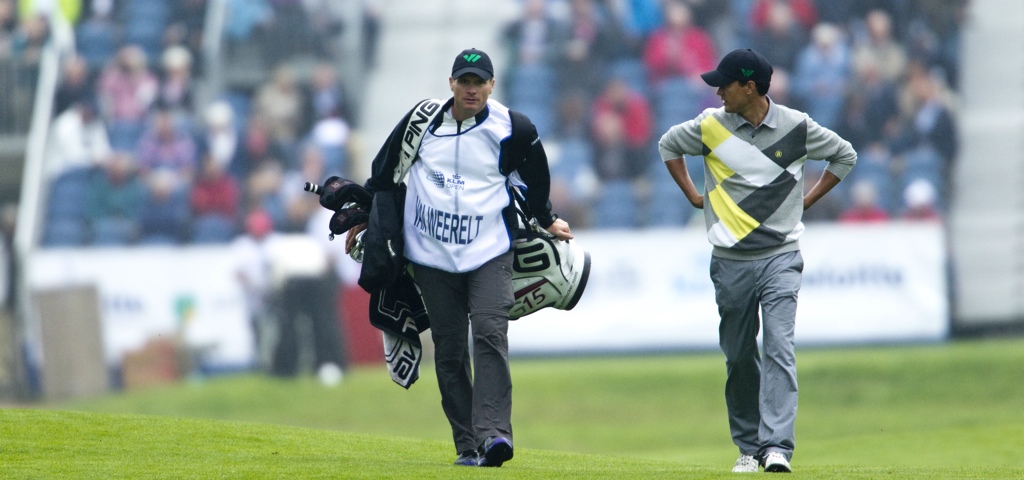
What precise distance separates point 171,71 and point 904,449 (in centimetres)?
1222

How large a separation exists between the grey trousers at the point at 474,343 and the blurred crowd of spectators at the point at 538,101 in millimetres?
10593

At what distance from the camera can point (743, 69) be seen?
272 inches

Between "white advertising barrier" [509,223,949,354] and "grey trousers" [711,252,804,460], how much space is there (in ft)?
32.2

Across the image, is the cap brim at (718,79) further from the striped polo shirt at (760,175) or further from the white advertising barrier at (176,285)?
the white advertising barrier at (176,285)

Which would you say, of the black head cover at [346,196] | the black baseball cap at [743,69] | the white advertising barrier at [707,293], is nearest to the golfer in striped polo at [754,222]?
the black baseball cap at [743,69]

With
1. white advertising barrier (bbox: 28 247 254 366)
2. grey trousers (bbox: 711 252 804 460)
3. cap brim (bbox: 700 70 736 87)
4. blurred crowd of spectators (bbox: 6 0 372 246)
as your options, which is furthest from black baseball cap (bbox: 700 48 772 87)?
white advertising barrier (bbox: 28 247 254 366)

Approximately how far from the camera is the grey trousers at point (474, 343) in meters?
6.71

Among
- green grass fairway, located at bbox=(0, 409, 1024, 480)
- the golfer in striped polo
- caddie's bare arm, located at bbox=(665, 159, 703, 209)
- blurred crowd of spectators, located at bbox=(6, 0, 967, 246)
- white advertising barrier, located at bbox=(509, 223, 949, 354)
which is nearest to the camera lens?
green grass fairway, located at bbox=(0, 409, 1024, 480)

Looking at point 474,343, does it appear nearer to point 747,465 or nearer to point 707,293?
point 747,465

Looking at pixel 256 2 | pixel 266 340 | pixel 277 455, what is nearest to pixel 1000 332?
pixel 266 340

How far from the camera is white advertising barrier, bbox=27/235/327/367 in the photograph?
17.8 m

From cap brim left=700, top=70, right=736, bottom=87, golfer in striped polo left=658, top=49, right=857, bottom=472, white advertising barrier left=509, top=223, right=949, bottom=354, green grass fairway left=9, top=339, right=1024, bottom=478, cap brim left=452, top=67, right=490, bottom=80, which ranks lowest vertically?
green grass fairway left=9, top=339, right=1024, bottom=478

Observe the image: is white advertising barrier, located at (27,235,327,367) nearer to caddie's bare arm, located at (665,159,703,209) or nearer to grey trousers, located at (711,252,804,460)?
caddie's bare arm, located at (665,159,703,209)

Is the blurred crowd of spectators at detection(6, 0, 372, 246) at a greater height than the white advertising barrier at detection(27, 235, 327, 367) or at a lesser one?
greater
